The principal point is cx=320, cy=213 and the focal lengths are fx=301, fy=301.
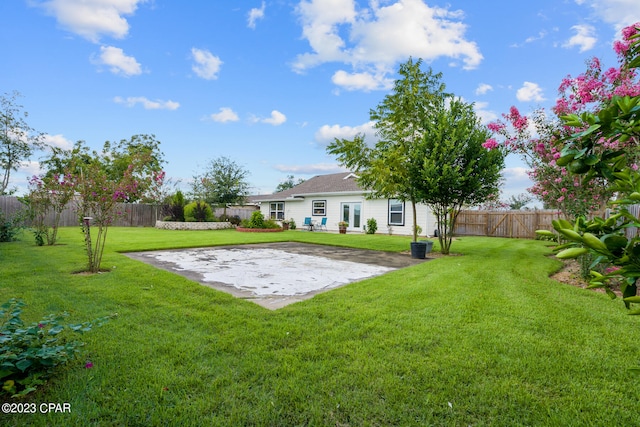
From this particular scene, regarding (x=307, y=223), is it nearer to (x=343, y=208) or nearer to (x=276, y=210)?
(x=343, y=208)

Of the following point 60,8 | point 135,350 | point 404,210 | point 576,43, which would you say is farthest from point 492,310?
point 404,210

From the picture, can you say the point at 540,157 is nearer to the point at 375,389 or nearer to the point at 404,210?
the point at 375,389

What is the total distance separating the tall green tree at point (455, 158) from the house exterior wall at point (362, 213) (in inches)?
290

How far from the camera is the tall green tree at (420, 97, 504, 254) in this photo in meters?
8.24

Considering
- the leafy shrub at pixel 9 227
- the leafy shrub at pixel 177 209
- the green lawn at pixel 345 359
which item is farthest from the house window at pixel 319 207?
the green lawn at pixel 345 359

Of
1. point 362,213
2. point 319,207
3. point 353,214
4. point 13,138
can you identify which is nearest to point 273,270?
point 362,213

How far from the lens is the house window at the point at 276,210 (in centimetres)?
2370

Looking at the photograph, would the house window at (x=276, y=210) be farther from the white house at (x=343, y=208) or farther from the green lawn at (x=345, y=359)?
the green lawn at (x=345, y=359)

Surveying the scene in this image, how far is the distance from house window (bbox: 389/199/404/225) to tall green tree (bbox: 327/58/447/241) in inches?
301

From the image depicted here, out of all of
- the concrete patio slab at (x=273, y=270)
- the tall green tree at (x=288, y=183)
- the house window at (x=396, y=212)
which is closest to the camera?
the concrete patio slab at (x=273, y=270)

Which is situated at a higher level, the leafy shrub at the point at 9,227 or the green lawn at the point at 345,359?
the leafy shrub at the point at 9,227

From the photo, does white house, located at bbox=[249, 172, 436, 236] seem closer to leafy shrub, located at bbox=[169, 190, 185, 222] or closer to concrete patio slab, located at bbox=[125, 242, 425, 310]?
leafy shrub, located at bbox=[169, 190, 185, 222]

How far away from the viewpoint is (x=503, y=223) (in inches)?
701

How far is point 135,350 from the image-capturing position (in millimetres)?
2695
